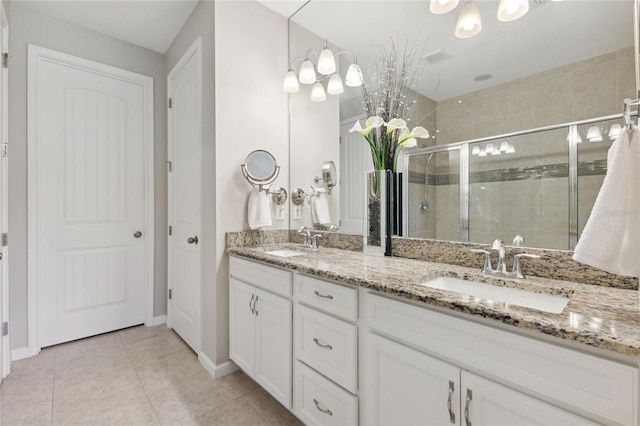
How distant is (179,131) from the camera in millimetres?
2562

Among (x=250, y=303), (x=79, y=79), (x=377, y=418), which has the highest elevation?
(x=79, y=79)

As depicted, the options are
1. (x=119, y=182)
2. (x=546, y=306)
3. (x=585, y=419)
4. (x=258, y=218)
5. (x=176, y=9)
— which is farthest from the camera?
(x=119, y=182)

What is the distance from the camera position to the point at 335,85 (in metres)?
2.10

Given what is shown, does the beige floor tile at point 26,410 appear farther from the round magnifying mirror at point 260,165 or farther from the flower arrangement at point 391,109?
the flower arrangement at point 391,109

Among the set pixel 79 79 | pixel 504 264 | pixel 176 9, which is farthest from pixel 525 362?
pixel 79 79

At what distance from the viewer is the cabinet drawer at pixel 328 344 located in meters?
1.20

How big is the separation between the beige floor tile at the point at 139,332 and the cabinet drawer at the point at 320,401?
5.82 ft

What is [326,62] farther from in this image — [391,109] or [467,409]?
[467,409]

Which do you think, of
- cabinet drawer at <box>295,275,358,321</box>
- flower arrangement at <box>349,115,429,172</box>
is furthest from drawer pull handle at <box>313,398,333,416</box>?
flower arrangement at <box>349,115,429,172</box>

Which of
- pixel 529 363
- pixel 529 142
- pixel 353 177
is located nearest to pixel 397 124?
pixel 353 177

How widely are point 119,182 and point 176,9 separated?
1501 mm

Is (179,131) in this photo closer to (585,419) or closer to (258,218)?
(258,218)

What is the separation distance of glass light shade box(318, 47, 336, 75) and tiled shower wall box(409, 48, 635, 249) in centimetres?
84

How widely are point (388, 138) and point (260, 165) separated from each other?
926 mm
